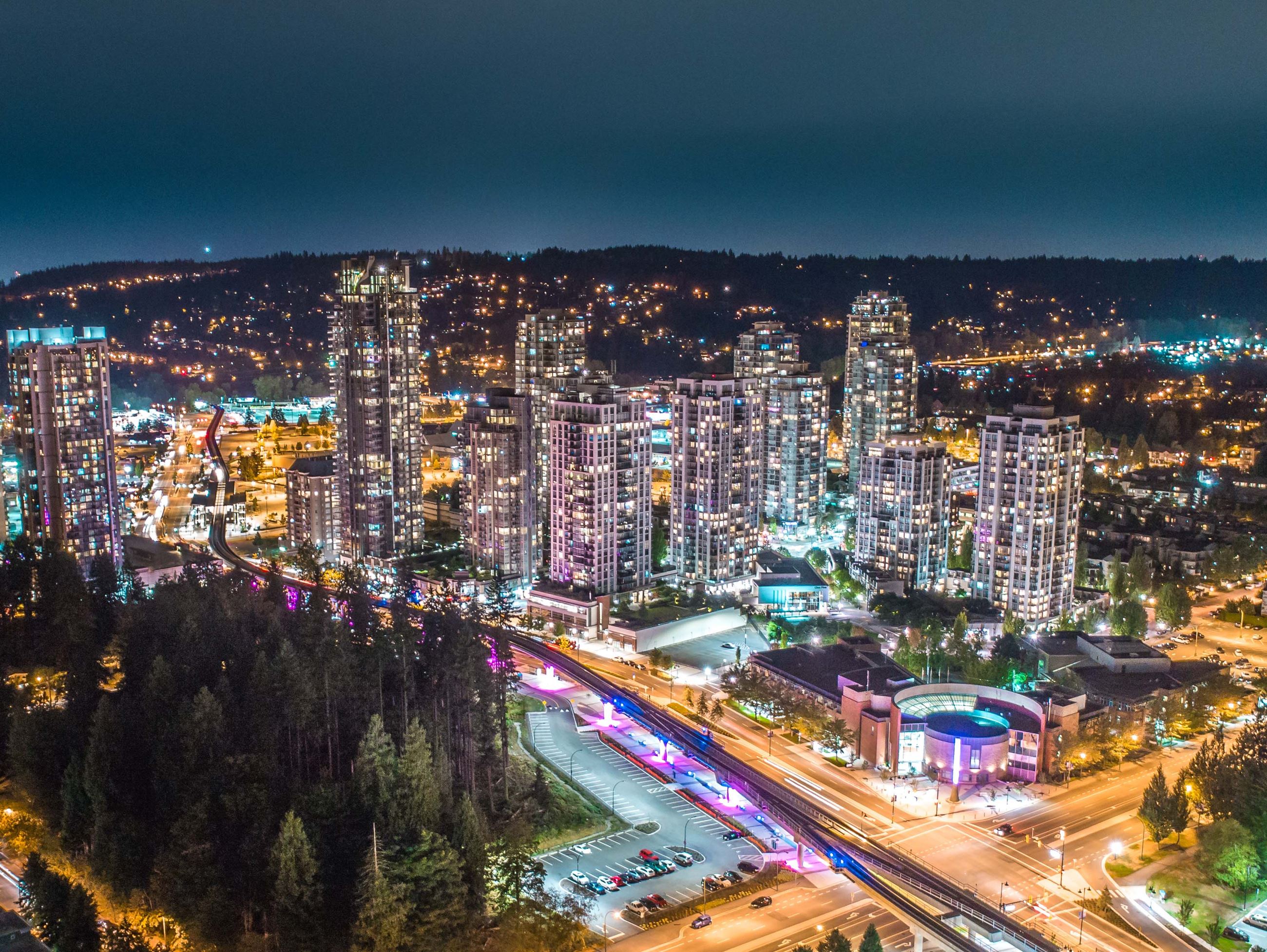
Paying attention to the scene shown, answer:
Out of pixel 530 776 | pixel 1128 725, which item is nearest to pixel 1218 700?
pixel 1128 725

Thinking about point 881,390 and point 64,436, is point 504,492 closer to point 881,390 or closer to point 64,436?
point 64,436

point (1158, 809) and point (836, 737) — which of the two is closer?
point (1158, 809)

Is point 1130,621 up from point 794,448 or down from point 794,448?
down

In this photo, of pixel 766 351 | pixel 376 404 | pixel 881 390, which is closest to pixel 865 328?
pixel 881 390

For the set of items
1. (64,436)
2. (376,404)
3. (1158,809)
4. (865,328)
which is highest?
(865,328)

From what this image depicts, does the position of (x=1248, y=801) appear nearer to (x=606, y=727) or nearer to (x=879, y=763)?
(x=879, y=763)

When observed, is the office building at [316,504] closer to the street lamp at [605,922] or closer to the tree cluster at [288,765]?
the tree cluster at [288,765]
